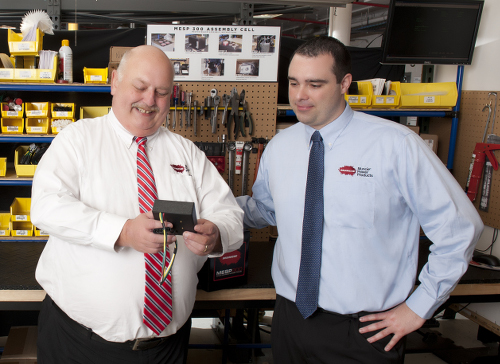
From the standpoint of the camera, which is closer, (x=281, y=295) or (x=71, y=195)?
(x=71, y=195)

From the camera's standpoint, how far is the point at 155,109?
57.0 inches

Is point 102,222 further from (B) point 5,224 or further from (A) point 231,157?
(B) point 5,224

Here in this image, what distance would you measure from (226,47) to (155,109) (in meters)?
1.31

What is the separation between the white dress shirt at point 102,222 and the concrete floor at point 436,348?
1.77m

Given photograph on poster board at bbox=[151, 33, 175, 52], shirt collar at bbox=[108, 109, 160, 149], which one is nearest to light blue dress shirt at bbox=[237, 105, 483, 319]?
shirt collar at bbox=[108, 109, 160, 149]

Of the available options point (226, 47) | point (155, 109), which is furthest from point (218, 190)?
point (226, 47)

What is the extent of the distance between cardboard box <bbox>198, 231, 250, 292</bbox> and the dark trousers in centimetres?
42

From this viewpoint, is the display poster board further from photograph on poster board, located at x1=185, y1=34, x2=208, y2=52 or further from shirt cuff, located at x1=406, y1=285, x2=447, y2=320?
shirt cuff, located at x1=406, y1=285, x2=447, y2=320

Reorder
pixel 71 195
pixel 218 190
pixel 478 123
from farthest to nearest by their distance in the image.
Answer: pixel 478 123 → pixel 218 190 → pixel 71 195

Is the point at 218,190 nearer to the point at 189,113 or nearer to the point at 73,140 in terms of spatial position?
the point at 73,140

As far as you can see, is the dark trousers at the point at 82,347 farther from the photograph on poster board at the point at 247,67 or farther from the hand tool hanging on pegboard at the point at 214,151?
the photograph on poster board at the point at 247,67

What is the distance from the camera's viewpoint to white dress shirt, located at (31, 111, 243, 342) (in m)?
1.26

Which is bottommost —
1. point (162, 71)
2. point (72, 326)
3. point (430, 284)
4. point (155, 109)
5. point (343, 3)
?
point (72, 326)

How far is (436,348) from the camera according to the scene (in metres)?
2.89
